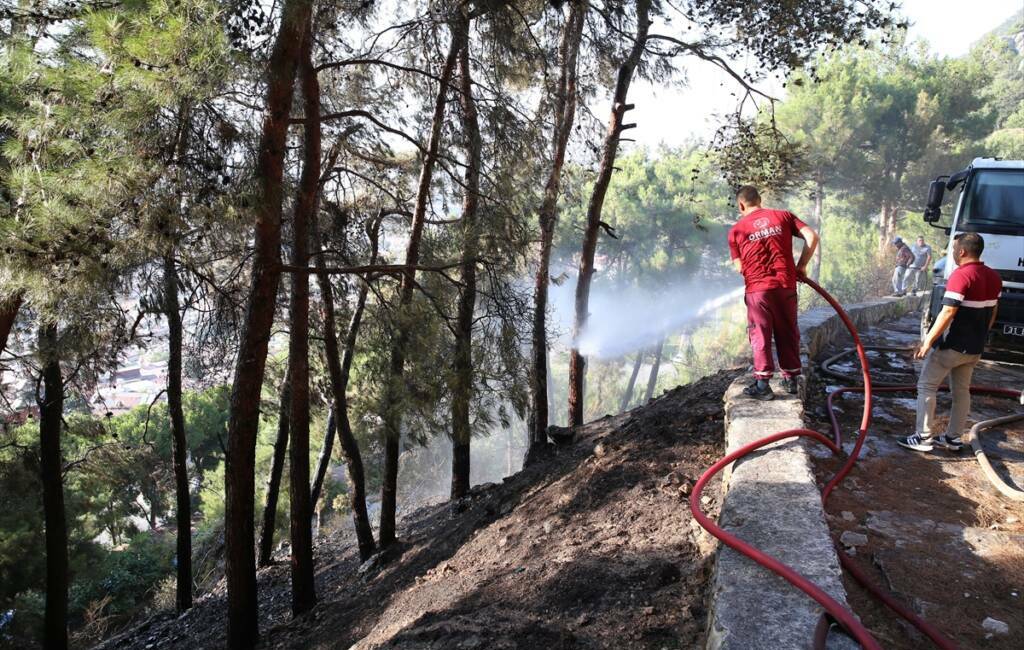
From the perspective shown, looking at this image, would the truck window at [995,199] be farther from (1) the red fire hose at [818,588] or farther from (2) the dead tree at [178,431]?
(2) the dead tree at [178,431]

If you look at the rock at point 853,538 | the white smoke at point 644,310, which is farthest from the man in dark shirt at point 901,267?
the white smoke at point 644,310

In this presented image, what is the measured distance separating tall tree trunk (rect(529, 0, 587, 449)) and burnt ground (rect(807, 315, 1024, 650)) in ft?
17.4

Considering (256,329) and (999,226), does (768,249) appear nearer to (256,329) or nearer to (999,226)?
(256,329)

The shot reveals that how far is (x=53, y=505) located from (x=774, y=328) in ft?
32.6

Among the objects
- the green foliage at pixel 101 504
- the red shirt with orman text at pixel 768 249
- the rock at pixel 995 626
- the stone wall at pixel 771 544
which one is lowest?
the green foliage at pixel 101 504

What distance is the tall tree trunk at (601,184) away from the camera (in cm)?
993

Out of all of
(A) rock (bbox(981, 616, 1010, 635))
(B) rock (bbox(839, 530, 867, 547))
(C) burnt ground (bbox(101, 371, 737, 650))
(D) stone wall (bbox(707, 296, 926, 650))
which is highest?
(D) stone wall (bbox(707, 296, 926, 650))

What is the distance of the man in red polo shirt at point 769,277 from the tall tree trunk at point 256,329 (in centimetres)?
362

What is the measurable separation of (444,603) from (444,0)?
5807mm

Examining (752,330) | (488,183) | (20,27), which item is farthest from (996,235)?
(20,27)

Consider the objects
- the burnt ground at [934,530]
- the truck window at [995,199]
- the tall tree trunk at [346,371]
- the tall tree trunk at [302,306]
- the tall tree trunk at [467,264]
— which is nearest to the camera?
the burnt ground at [934,530]

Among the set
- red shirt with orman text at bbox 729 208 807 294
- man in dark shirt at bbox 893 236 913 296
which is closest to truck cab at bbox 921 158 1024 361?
red shirt with orman text at bbox 729 208 807 294

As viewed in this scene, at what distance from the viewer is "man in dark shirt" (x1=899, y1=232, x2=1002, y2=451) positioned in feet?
14.6

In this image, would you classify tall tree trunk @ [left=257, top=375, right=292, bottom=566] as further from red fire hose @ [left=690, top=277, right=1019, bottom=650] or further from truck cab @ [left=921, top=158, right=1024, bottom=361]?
truck cab @ [left=921, top=158, right=1024, bottom=361]
